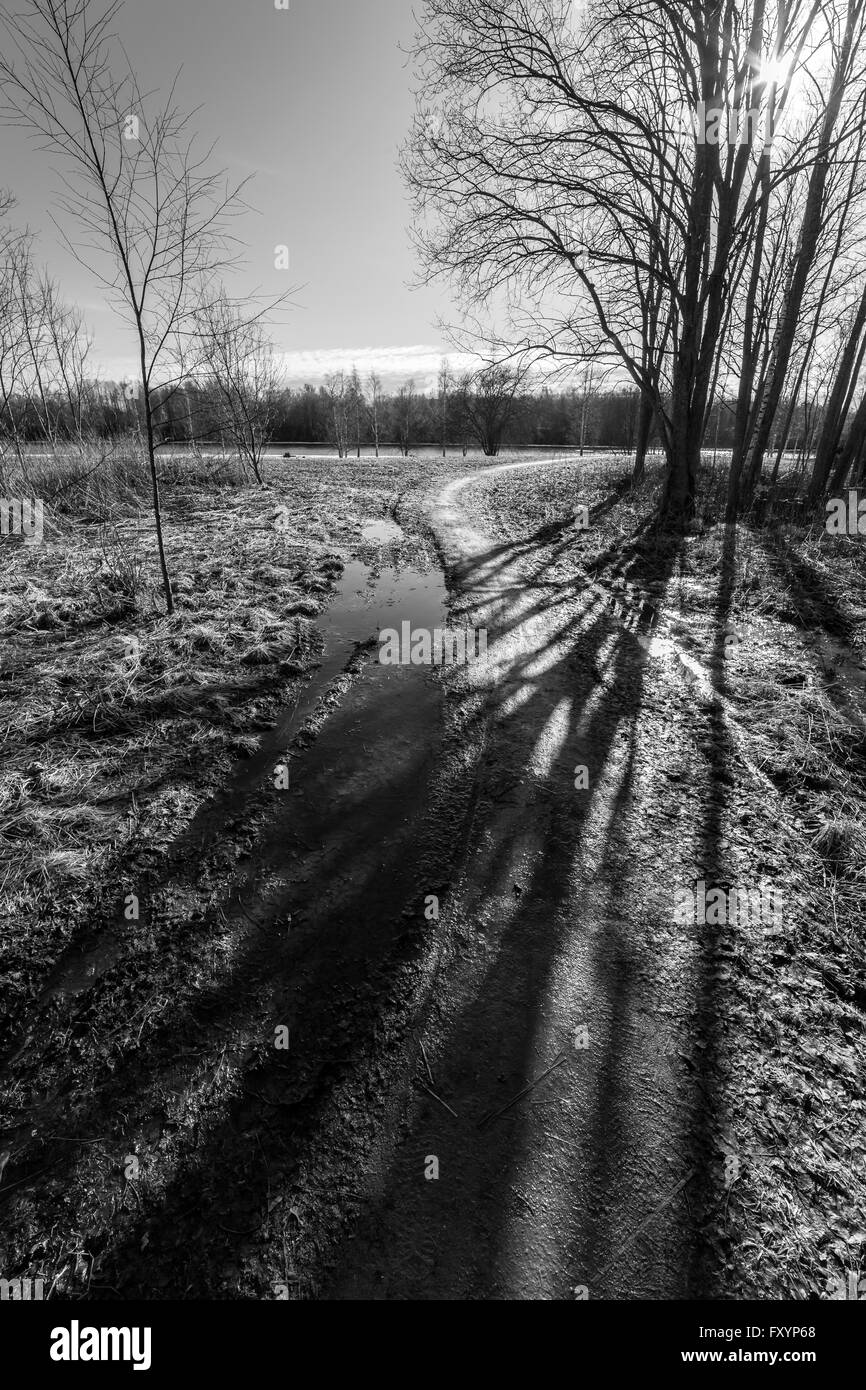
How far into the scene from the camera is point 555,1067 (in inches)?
85.3

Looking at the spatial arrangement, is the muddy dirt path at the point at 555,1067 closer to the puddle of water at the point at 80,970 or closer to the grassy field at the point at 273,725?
the grassy field at the point at 273,725

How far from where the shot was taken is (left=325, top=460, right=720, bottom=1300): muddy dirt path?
1671mm

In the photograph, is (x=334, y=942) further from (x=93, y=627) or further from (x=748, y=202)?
(x=748, y=202)

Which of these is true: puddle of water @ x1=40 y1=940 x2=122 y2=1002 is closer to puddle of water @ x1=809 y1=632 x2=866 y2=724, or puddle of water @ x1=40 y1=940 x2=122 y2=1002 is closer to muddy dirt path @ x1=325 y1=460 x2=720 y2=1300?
muddy dirt path @ x1=325 y1=460 x2=720 y2=1300

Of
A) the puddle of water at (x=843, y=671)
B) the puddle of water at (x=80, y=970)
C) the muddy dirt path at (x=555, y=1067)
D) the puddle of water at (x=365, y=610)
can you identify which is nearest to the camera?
the muddy dirt path at (x=555, y=1067)

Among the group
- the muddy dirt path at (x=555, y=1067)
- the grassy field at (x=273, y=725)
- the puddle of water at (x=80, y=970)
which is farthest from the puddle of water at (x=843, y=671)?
the puddle of water at (x=80, y=970)

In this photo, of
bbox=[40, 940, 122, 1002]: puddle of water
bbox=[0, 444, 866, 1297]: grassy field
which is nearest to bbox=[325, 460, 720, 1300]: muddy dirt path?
bbox=[0, 444, 866, 1297]: grassy field

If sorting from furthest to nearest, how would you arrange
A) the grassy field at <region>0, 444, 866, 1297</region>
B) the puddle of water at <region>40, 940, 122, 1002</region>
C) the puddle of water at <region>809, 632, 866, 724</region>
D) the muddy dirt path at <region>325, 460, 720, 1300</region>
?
the puddle of water at <region>809, 632, 866, 724</region>
the puddle of water at <region>40, 940, 122, 1002</region>
the grassy field at <region>0, 444, 866, 1297</region>
the muddy dirt path at <region>325, 460, 720, 1300</region>

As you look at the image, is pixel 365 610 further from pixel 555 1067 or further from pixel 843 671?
pixel 555 1067

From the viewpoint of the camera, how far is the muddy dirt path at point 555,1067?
1.67 metres

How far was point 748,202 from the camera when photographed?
9.47 meters
